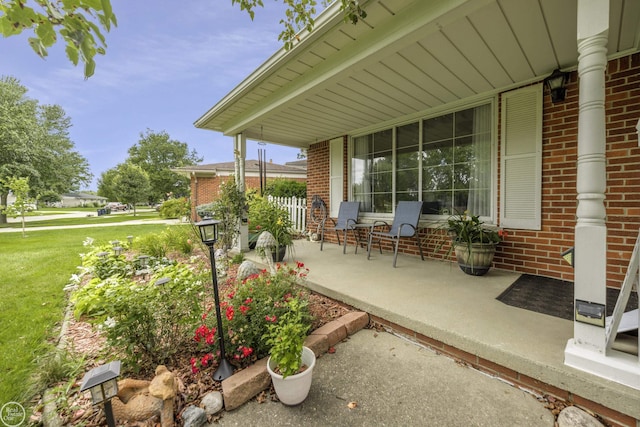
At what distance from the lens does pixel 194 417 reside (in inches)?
49.6

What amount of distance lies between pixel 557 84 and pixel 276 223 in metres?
3.42

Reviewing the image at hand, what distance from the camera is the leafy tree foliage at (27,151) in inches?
469

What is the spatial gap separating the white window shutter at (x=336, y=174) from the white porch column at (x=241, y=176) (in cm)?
168

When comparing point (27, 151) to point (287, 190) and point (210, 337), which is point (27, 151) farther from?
point (210, 337)

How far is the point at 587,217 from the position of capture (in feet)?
4.33

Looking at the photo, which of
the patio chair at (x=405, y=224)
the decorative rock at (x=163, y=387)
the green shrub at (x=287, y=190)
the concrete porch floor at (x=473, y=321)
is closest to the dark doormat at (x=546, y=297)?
the concrete porch floor at (x=473, y=321)

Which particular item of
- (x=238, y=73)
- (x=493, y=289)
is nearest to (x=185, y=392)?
(x=493, y=289)

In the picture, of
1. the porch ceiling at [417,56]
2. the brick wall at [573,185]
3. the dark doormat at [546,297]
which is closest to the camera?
the porch ceiling at [417,56]

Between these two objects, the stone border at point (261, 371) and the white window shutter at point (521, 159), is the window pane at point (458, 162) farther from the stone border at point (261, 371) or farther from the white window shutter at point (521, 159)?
the stone border at point (261, 371)

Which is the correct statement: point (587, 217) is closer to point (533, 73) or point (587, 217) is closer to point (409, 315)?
point (409, 315)

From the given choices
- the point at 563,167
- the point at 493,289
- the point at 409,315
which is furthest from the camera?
the point at 563,167

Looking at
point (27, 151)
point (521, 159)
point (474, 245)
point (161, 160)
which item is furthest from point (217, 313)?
point (161, 160)

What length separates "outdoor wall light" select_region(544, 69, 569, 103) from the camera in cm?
249

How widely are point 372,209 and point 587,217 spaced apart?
3.27 metres
